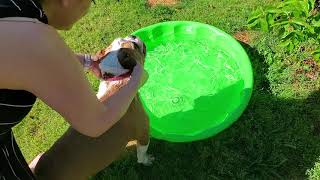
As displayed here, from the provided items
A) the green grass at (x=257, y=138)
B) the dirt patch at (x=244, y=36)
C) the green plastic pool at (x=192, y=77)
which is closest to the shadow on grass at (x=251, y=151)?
the green grass at (x=257, y=138)

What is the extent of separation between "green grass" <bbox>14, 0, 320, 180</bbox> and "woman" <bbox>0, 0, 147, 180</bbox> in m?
1.37

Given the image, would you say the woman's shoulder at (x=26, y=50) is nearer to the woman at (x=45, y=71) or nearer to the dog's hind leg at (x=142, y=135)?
the woman at (x=45, y=71)

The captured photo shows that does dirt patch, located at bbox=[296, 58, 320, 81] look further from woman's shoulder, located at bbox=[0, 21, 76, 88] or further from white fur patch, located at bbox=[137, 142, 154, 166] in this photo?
woman's shoulder, located at bbox=[0, 21, 76, 88]

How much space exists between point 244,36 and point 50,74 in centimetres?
291

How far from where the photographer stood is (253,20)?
131 inches

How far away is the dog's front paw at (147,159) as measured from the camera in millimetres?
3542

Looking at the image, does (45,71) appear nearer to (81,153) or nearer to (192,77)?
(81,153)

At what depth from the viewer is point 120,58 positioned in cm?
257

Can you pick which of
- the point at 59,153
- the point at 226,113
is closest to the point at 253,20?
the point at 226,113

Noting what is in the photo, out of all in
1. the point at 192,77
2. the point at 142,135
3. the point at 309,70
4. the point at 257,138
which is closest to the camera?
the point at 142,135

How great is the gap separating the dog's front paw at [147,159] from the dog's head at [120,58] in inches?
38.0

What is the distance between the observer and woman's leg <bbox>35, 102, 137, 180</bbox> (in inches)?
108

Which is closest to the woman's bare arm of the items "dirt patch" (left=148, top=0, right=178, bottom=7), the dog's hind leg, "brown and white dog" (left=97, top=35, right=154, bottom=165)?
"brown and white dog" (left=97, top=35, right=154, bottom=165)

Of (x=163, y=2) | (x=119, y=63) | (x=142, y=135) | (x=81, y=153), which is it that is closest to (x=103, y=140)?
(x=81, y=153)
